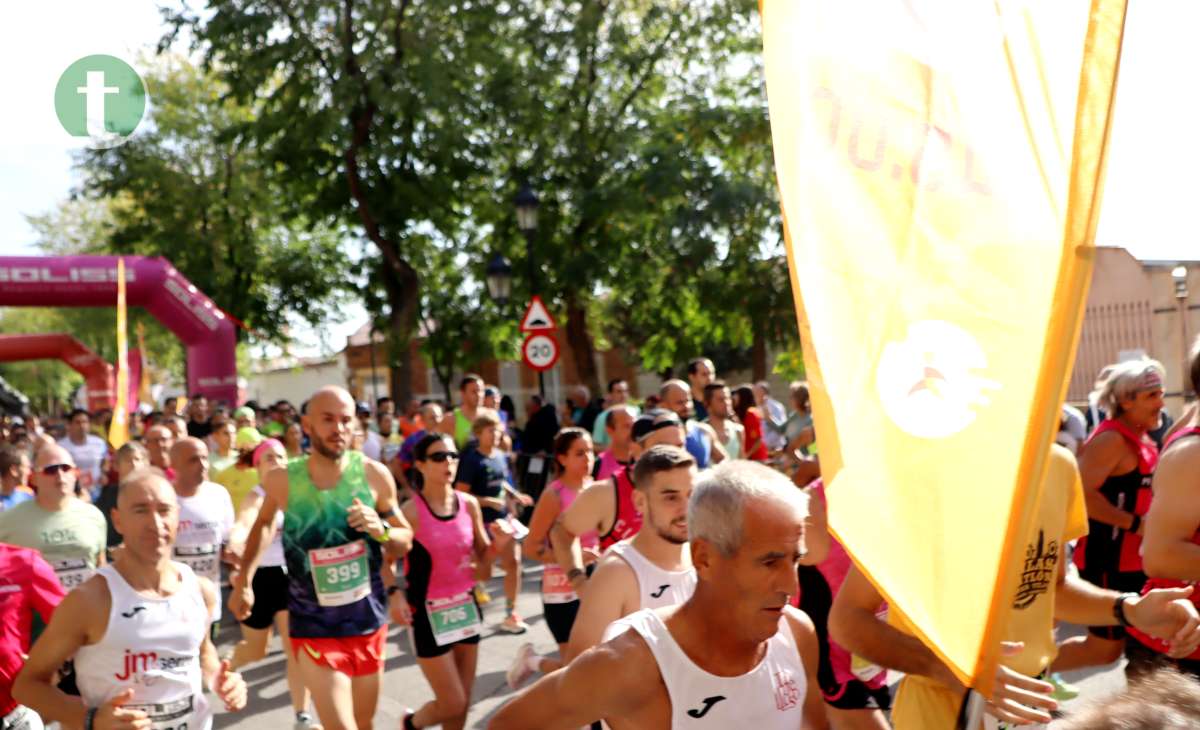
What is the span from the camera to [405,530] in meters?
6.21

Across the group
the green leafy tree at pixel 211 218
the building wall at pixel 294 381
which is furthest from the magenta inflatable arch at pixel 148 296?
the building wall at pixel 294 381

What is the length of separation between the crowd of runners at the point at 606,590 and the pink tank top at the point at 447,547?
0.05 ft

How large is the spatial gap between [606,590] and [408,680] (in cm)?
474

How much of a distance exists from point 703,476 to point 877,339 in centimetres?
120

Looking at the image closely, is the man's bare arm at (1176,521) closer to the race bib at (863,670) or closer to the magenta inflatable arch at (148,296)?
the race bib at (863,670)

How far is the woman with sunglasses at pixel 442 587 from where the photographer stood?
6.21 metres

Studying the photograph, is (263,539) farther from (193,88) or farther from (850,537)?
(193,88)

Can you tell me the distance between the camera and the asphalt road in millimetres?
7285

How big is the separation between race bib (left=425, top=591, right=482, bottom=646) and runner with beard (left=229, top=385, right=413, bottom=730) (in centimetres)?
30

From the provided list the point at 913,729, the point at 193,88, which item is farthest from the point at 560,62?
the point at 913,729

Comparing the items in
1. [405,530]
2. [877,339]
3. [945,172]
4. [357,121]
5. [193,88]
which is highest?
[193,88]

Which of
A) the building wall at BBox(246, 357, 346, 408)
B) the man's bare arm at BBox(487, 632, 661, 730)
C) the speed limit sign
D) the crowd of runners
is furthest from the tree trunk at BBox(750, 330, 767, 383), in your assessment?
the building wall at BBox(246, 357, 346, 408)

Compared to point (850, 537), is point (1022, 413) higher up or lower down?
higher up

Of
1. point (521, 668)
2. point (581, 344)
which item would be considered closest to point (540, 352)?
point (521, 668)
